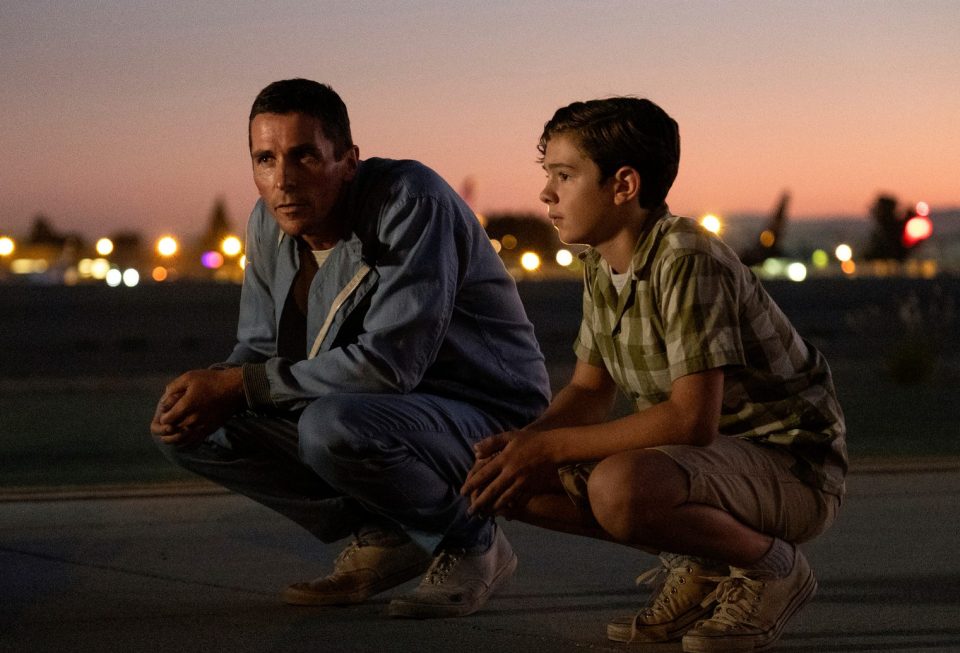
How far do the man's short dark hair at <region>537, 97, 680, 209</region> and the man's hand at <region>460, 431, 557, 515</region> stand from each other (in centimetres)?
70

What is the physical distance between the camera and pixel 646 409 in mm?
3994

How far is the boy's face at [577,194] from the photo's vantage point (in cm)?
405

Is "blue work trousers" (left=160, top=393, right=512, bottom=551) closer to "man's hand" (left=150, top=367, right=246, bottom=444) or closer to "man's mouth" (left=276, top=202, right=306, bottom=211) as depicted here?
"man's hand" (left=150, top=367, right=246, bottom=444)

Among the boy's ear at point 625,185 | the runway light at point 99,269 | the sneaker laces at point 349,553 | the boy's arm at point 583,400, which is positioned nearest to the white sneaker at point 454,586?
the sneaker laces at point 349,553

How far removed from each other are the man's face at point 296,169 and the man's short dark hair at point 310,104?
0.07 ft

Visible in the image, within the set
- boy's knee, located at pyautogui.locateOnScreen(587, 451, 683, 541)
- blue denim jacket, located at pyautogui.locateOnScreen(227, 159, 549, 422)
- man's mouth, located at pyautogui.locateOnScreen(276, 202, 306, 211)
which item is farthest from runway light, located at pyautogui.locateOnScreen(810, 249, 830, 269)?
boy's knee, located at pyautogui.locateOnScreen(587, 451, 683, 541)

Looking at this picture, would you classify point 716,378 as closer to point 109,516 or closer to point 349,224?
point 349,224

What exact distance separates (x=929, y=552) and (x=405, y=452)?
223cm

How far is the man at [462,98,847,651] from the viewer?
3.90 m

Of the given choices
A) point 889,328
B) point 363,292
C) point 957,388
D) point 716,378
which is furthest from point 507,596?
point 889,328

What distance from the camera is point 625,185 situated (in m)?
4.05

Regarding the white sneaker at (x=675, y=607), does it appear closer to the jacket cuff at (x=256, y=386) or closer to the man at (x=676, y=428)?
the man at (x=676, y=428)

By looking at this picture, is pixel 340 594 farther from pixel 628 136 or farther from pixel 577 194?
pixel 628 136

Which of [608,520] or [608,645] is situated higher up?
[608,520]
